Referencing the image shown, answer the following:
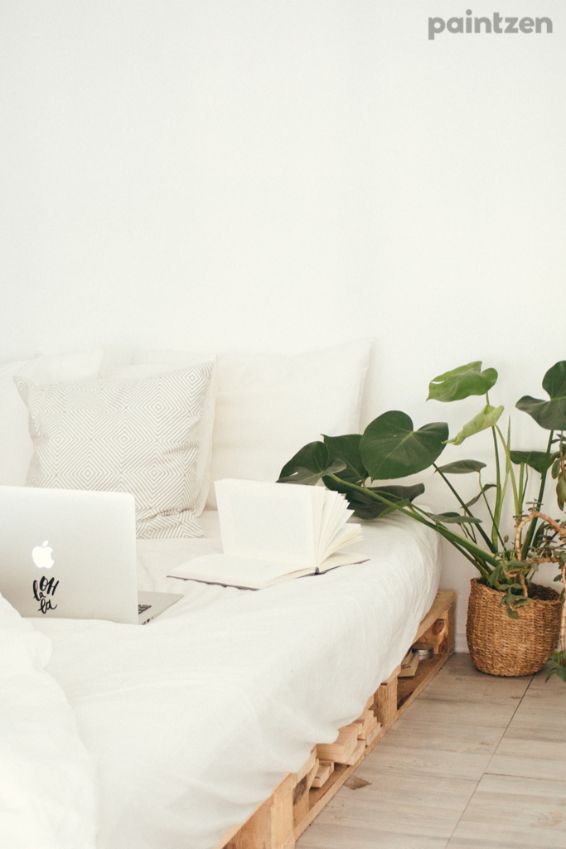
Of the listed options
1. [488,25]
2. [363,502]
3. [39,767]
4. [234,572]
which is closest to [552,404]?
[363,502]

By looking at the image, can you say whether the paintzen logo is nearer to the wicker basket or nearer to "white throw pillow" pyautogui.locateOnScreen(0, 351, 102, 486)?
"white throw pillow" pyautogui.locateOnScreen(0, 351, 102, 486)

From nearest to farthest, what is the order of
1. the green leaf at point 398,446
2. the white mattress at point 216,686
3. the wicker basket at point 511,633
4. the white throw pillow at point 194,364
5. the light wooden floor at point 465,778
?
1. the white mattress at point 216,686
2. the light wooden floor at point 465,778
3. the green leaf at point 398,446
4. the wicker basket at point 511,633
5. the white throw pillow at point 194,364

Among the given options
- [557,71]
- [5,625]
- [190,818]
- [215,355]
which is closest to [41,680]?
[5,625]

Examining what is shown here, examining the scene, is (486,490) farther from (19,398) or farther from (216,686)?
(216,686)

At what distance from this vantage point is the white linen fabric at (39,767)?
3.11 ft

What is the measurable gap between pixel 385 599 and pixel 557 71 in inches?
59.0

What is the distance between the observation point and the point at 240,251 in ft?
9.66

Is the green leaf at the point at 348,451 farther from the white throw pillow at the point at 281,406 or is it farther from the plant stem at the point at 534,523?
the plant stem at the point at 534,523

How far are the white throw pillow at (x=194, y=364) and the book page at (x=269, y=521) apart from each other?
0.43m

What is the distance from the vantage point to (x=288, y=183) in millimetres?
2887

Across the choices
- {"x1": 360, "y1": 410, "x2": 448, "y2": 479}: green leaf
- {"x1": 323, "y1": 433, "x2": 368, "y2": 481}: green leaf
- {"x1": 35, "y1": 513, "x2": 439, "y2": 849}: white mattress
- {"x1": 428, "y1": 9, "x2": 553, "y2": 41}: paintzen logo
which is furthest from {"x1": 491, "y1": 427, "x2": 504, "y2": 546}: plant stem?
{"x1": 428, "y1": 9, "x2": 553, "y2": 41}: paintzen logo

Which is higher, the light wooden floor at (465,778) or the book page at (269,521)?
the book page at (269,521)

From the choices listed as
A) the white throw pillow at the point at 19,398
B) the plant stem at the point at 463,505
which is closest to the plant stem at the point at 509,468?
the plant stem at the point at 463,505

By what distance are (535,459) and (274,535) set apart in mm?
760
